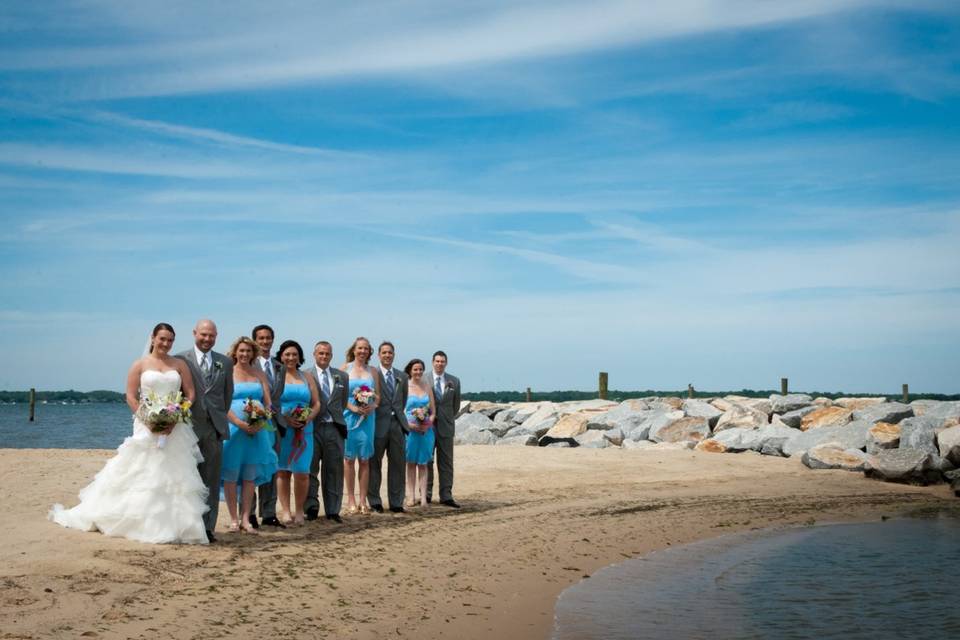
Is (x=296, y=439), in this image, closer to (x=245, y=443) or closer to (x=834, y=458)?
(x=245, y=443)

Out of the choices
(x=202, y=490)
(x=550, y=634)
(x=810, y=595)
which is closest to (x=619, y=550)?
(x=810, y=595)

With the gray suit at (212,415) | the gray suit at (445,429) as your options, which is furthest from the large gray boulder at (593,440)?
Result: the gray suit at (212,415)

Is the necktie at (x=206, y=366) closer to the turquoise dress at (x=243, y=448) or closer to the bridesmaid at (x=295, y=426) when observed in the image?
the turquoise dress at (x=243, y=448)

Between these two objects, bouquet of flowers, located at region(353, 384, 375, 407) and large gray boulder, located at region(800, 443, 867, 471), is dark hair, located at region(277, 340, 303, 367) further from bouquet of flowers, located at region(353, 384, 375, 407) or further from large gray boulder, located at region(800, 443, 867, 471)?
large gray boulder, located at region(800, 443, 867, 471)

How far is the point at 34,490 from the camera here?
13.3 meters

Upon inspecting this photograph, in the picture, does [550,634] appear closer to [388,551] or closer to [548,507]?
[388,551]

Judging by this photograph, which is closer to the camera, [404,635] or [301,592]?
[404,635]

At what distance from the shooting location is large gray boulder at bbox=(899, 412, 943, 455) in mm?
20408

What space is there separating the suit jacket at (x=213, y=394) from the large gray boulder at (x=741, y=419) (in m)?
18.8

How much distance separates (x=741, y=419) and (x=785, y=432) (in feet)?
11.5

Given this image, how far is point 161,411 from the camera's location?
9.64m

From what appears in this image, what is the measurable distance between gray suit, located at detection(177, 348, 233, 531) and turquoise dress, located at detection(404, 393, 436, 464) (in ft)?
12.0

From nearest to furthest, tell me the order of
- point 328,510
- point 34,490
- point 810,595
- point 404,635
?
point 404,635 < point 810,595 < point 328,510 < point 34,490

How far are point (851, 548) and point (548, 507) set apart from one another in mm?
4103
